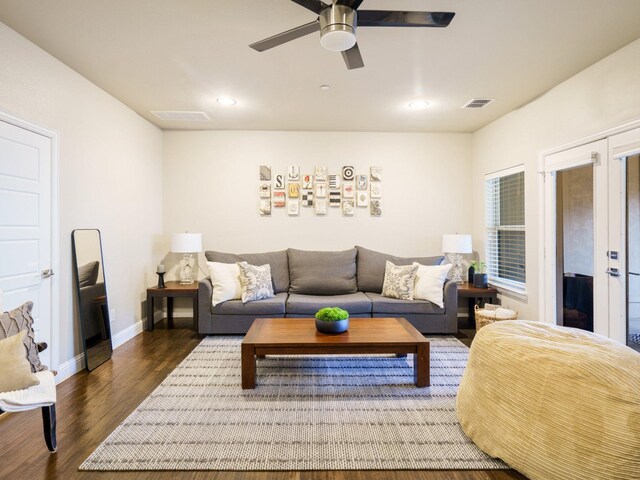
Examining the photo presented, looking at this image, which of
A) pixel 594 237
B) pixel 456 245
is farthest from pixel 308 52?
pixel 456 245

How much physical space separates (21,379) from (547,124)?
4.62 meters

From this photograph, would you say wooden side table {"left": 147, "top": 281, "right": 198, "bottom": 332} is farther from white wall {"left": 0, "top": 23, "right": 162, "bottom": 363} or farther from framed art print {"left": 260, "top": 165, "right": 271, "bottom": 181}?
framed art print {"left": 260, "top": 165, "right": 271, "bottom": 181}

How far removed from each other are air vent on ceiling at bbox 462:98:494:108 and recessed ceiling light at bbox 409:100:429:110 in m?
0.45

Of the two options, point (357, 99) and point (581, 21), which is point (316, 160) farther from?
point (581, 21)

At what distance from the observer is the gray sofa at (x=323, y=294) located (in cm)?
383

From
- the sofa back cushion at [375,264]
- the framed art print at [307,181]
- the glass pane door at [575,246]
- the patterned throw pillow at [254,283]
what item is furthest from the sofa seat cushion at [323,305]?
the glass pane door at [575,246]

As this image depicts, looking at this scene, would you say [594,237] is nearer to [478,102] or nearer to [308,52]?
[478,102]

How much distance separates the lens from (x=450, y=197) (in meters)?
4.86

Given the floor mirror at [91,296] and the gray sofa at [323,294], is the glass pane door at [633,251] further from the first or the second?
the floor mirror at [91,296]

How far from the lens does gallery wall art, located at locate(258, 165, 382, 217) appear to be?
4.74m

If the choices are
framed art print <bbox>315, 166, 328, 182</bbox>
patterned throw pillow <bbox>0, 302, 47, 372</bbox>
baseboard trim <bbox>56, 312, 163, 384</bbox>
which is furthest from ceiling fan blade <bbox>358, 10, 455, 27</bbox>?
baseboard trim <bbox>56, 312, 163, 384</bbox>

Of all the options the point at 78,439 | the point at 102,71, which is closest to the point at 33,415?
the point at 78,439

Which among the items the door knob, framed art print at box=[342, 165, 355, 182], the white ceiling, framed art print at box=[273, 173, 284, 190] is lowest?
the door knob

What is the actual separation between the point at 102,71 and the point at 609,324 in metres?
4.88
